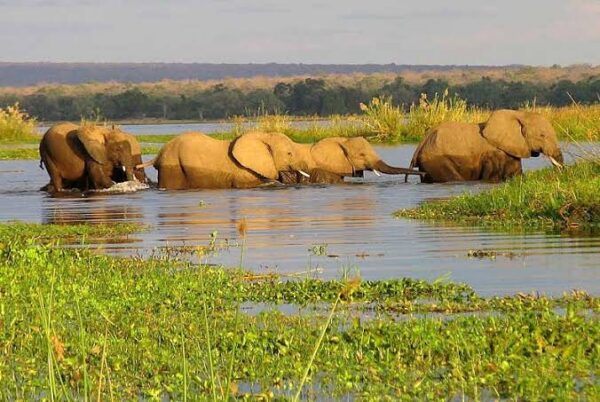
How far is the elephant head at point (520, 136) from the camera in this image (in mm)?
27328

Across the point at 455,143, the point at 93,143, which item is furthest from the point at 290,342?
the point at 93,143


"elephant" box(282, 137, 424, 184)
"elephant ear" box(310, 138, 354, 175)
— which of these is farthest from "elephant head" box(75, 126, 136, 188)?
"elephant ear" box(310, 138, 354, 175)

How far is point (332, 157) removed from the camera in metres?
28.6

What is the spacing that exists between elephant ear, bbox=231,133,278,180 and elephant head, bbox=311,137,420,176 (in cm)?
105

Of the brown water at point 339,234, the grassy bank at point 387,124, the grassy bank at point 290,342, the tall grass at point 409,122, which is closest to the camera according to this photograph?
the grassy bank at point 290,342

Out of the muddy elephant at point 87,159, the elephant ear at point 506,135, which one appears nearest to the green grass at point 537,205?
the elephant ear at point 506,135

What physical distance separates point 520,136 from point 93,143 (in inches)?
326

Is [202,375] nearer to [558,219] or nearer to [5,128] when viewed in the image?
[558,219]

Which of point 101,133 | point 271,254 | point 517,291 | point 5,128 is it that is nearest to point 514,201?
point 271,254

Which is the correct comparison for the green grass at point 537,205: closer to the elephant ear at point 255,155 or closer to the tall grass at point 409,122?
the elephant ear at point 255,155

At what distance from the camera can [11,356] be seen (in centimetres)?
916

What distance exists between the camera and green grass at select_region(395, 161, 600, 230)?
16.8 m

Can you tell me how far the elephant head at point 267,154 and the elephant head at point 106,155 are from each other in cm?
240

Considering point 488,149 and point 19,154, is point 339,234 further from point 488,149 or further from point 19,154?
point 19,154
